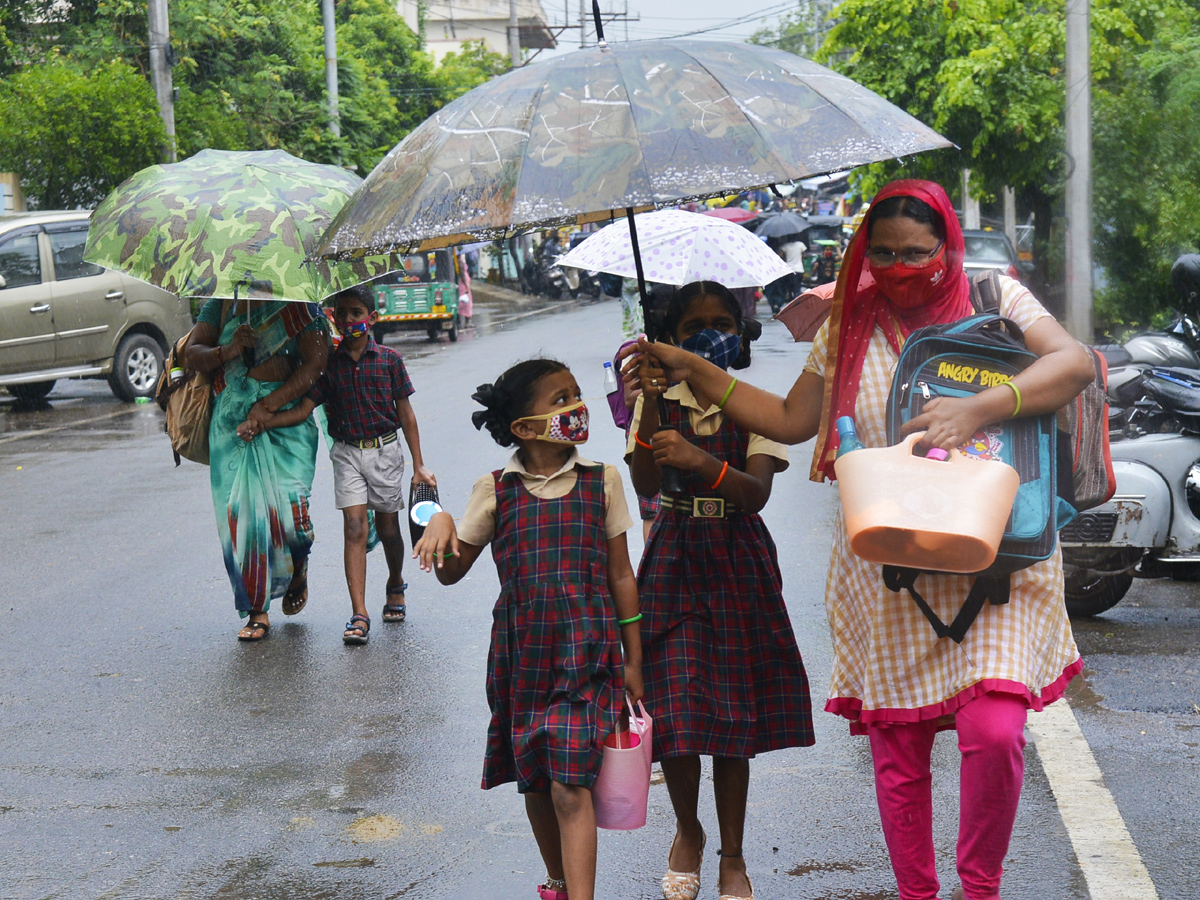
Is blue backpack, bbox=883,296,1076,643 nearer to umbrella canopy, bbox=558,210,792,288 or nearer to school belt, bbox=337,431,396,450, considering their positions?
umbrella canopy, bbox=558,210,792,288

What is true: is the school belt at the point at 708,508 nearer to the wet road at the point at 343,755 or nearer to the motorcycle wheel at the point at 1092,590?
the wet road at the point at 343,755

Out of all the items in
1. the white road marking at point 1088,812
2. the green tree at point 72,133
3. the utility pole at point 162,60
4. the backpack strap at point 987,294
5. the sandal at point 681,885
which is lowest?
the white road marking at point 1088,812

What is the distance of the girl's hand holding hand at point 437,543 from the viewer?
10.7 ft

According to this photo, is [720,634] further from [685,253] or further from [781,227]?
[781,227]

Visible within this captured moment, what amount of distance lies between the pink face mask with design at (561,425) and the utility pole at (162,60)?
1901cm

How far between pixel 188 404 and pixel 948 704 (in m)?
4.11

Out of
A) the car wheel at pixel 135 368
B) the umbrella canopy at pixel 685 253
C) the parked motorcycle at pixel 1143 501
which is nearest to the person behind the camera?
the umbrella canopy at pixel 685 253

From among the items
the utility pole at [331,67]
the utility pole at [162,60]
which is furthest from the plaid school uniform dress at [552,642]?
the utility pole at [331,67]

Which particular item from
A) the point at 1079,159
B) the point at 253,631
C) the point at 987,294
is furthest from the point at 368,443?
the point at 1079,159

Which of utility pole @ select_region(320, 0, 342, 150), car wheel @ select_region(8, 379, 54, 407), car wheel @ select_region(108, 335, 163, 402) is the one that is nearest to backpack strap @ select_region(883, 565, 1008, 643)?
car wheel @ select_region(108, 335, 163, 402)

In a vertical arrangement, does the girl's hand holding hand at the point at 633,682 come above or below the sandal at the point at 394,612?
above

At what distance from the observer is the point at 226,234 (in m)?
5.19

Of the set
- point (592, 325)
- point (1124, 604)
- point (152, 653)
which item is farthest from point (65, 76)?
point (1124, 604)

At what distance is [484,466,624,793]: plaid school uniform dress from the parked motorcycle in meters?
3.00
